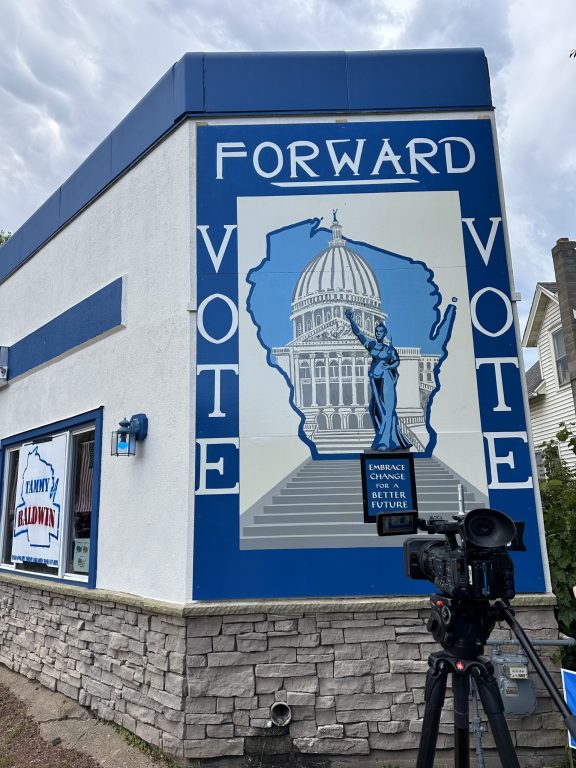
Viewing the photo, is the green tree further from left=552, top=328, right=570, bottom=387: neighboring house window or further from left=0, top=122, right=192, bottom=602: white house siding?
left=552, top=328, right=570, bottom=387: neighboring house window

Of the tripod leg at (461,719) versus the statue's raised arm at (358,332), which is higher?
the statue's raised arm at (358,332)

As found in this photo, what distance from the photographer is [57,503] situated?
5.88 meters

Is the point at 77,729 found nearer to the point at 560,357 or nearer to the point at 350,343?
the point at 350,343

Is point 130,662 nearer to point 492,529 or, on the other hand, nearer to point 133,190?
point 492,529

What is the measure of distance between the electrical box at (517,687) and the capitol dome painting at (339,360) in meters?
1.55

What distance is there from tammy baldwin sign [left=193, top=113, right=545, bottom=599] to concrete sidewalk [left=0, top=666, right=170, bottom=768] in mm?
1277

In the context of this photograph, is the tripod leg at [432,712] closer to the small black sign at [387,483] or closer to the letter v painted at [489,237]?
the small black sign at [387,483]

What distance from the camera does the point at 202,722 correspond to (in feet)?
13.0

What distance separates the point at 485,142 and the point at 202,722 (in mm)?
4937

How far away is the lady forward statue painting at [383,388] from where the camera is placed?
4336 millimetres

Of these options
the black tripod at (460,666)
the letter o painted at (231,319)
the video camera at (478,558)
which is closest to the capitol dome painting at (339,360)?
the letter o painted at (231,319)

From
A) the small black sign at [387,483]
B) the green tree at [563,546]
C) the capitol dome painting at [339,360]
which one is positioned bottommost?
the green tree at [563,546]

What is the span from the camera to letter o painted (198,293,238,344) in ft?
14.8

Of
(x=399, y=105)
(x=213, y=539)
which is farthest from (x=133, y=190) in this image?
(x=213, y=539)
